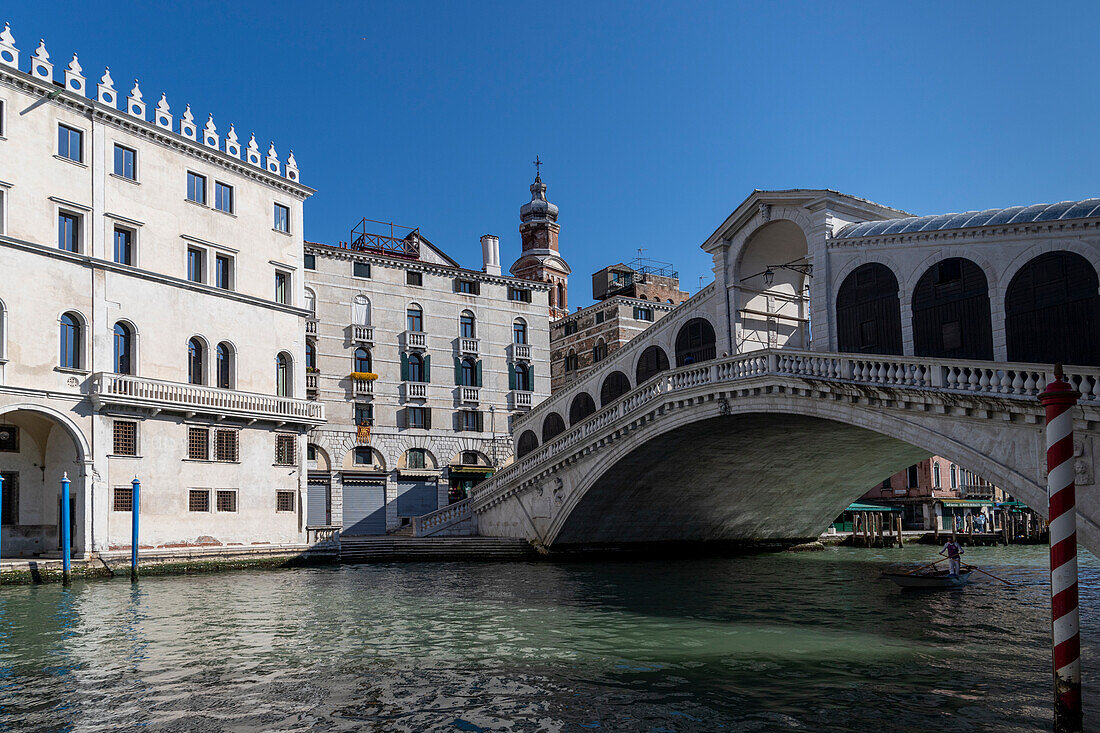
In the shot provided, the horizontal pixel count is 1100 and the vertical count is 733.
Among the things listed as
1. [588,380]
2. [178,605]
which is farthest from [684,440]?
[178,605]

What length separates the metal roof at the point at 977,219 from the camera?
1725 centimetres

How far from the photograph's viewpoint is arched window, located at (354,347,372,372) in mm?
36906

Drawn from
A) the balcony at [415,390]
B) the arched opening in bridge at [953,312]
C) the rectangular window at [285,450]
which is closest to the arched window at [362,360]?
the balcony at [415,390]

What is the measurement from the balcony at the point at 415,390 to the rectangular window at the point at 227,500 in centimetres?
1104

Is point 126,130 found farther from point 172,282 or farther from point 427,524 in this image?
point 427,524

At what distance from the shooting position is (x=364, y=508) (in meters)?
36.3

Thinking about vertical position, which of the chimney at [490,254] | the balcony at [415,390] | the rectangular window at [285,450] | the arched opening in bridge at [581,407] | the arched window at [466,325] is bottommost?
the rectangular window at [285,450]

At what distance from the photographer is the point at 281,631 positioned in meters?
14.1

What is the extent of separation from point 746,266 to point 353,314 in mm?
17120

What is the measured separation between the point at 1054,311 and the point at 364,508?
85.3 feet

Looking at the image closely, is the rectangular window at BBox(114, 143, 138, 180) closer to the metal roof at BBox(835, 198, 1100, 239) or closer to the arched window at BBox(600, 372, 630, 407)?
the arched window at BBox(600, 372, 630, 407)

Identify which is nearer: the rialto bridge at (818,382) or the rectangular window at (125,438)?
the rialto bridge at (818,382)

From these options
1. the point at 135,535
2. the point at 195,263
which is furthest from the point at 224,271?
the point at 135,535

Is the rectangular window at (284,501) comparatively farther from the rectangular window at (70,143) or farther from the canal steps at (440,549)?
the rectangular window at (70,143)
